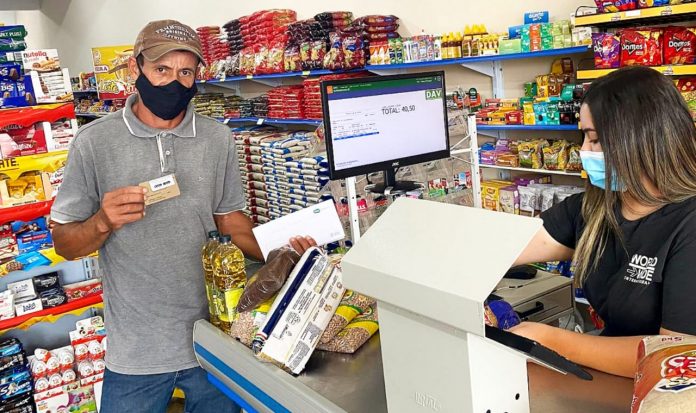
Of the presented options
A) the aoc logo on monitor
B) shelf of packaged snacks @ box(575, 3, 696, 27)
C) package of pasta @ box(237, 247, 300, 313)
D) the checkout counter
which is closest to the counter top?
the checkout counter

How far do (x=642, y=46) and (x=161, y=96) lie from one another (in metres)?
2.47

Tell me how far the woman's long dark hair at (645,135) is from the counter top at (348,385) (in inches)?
19.1

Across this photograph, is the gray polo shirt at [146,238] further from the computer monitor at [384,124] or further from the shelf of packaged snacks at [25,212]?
the shelf of packaged snacks at [25,212]

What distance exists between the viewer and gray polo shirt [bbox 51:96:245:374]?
1979mm

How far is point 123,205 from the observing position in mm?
1779

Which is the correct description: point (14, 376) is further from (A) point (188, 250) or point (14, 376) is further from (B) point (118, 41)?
(B) point (118, 41)

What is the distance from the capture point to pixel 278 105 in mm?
6387

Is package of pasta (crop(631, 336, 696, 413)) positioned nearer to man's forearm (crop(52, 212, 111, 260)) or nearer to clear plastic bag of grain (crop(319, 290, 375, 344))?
clear plastic bag of grain (crop(319, 290, 375, 344))

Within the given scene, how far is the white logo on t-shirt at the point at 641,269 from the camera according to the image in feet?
5.25

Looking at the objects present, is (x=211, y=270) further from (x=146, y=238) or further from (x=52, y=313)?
(x=52, y=313)

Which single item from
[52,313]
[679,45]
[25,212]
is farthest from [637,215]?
[25,212]

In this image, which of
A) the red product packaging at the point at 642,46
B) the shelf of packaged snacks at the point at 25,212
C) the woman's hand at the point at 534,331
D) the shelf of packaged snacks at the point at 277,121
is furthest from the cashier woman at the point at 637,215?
the shelf of packaged snacks at the point at 277,121

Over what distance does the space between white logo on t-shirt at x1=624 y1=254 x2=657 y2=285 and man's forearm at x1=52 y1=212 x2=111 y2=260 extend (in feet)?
4.71

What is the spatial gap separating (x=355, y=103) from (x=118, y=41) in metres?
8.68
